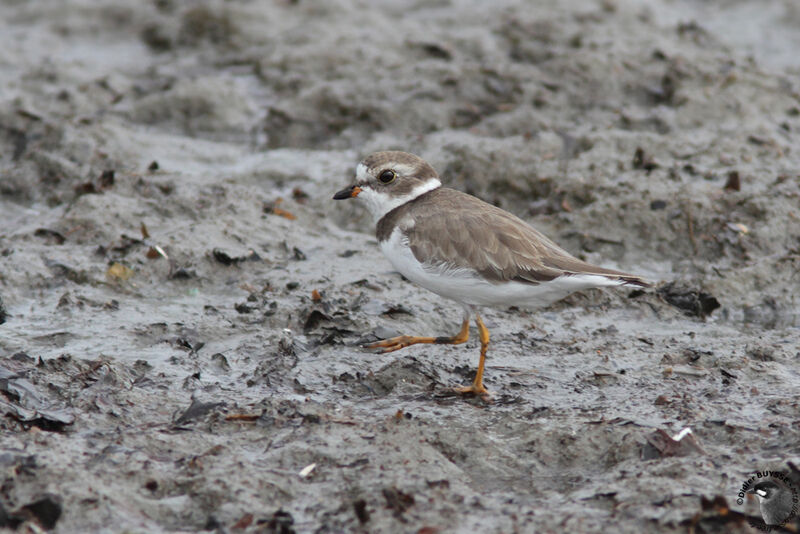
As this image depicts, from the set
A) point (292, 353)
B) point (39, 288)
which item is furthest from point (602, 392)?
point (39, 288)

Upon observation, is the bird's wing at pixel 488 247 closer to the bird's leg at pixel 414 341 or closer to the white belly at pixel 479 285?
the white belly at pixel 479 285

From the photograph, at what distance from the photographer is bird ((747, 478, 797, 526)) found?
13.7ft

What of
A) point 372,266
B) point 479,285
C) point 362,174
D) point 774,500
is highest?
point 362,174

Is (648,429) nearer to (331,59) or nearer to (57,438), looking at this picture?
(57,438)

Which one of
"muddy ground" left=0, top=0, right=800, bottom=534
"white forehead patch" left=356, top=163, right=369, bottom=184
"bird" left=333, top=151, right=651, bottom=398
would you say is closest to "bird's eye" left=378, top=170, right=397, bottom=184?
"bird" left=333, top=151, right=651, bottom=398

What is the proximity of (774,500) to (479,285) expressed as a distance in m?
2.29

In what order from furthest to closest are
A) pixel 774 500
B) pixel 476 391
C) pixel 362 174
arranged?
pixel 362 174 < pixel 476 391 < pixel 774 500

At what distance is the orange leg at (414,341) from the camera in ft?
21.1

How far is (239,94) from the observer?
11.0m

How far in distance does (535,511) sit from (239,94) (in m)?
7.88

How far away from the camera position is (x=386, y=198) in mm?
6520

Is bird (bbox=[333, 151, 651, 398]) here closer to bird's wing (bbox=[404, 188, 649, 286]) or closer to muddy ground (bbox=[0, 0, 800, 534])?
bird's wing (bbox=[404, 188, 649, 286])

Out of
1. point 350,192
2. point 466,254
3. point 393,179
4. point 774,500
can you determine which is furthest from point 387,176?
point 774,500

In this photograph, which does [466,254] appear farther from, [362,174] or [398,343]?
[362,174]
